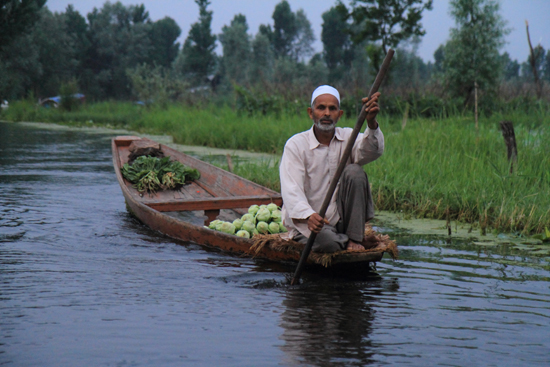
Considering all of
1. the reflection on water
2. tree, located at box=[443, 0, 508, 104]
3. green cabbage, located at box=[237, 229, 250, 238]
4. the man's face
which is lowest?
the reflection on water

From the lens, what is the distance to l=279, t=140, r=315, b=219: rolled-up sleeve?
3.63m

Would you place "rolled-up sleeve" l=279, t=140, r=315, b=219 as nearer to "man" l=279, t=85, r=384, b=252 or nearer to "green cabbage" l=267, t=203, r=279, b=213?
"man" l=279, t=85, r=384, b=252

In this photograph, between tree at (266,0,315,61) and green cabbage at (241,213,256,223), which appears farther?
tree at (266,0,315,61)

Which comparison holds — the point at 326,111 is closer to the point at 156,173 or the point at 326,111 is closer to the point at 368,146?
the point at 368,146

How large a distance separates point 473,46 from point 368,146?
15.1 metres

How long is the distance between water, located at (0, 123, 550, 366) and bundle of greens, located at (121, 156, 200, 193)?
1.49m

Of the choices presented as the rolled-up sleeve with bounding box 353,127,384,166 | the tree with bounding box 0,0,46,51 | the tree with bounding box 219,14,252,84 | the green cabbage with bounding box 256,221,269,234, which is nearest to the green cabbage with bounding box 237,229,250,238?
the green cabbage with bounding box 256,221,269,234

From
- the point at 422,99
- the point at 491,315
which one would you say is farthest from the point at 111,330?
the point at 422,99

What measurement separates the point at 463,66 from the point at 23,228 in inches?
563

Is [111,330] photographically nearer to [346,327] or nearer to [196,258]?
[346,327]

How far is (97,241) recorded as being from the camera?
515 centimetres

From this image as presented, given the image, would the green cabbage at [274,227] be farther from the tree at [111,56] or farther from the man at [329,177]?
the tree at [111,56]

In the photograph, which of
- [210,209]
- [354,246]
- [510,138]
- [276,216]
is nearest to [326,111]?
[354,246]

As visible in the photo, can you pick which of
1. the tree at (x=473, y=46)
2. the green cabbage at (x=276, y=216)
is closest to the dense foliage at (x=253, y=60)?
the tree at (x=473, y=46)
